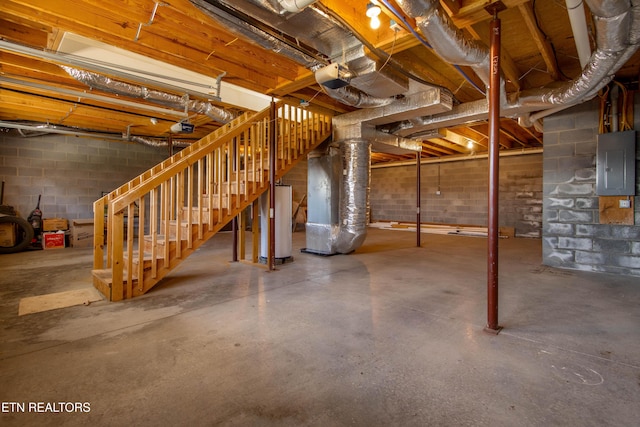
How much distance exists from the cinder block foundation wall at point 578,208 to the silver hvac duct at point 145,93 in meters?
4.82

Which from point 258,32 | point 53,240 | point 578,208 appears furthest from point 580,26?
point 53,240

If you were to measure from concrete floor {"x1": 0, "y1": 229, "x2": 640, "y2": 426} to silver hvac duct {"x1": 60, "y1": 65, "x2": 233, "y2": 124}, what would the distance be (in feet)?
7.42

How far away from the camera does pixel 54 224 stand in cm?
618

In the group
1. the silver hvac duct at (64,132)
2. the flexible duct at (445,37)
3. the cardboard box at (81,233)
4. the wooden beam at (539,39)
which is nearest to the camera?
the flexible duct at (445,37)

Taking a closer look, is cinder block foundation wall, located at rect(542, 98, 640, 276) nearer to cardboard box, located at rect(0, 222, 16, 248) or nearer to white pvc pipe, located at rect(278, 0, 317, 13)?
white pvc pipe, located at rect(278, 0, 317, 13)

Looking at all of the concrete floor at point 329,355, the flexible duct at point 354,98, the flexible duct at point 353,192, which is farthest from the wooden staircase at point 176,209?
the flexible duct at point 354,98

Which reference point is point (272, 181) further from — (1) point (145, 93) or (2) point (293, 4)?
(2) point (293, 4)

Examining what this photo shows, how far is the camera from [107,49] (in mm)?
3328

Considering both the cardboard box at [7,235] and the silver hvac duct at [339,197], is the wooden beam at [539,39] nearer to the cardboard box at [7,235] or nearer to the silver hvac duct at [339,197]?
the silver hvac duct at [339,197]

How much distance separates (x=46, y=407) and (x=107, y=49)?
3.39 metres

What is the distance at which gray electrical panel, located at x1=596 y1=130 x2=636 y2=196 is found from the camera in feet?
12.5

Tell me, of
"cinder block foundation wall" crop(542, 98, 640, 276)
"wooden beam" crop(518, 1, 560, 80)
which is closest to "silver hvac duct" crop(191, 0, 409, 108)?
"wooden beam" crop(518, 1, 560, 80)

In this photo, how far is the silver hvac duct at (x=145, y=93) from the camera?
137 inches

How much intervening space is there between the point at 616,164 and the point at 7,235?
9173 millimetres
